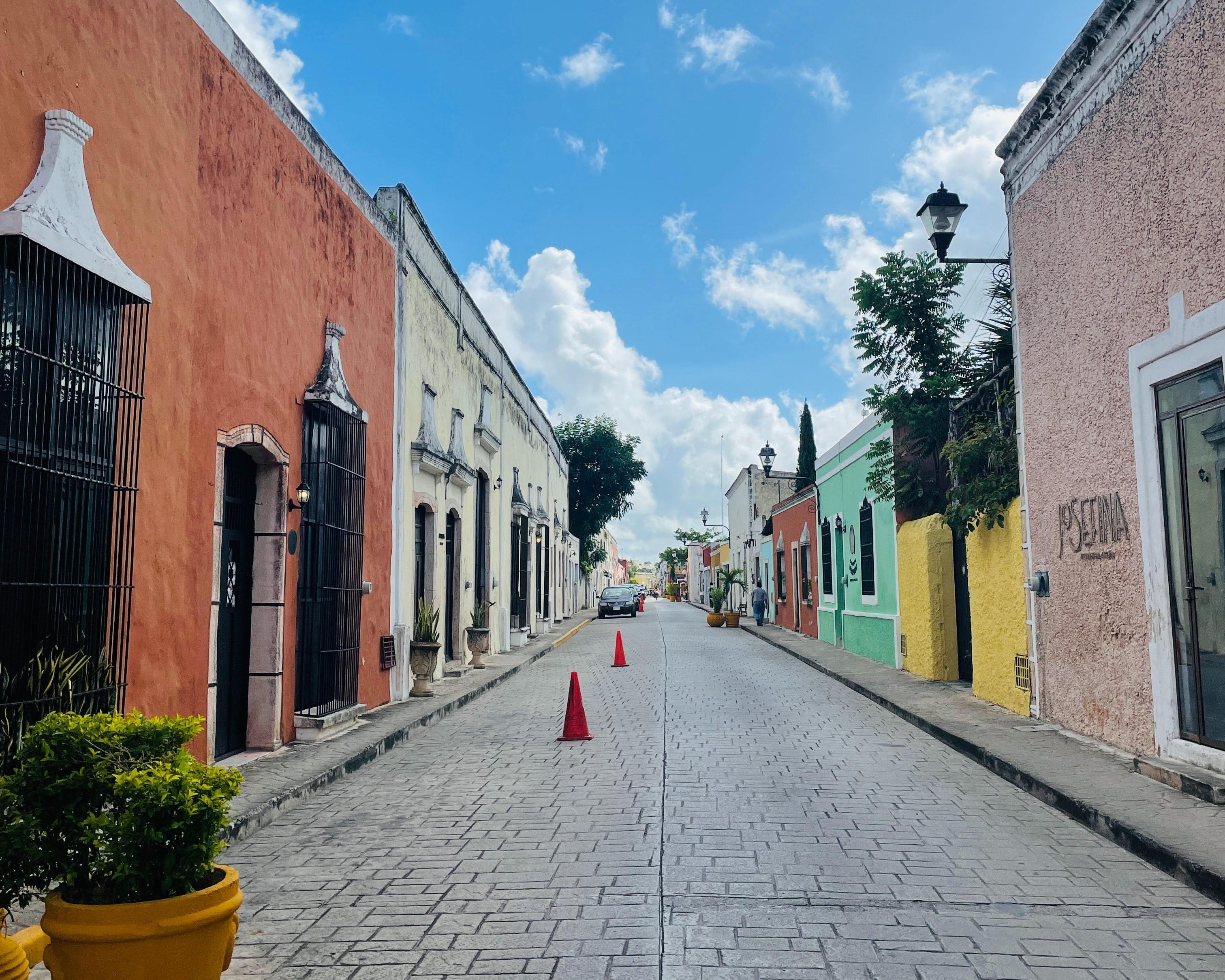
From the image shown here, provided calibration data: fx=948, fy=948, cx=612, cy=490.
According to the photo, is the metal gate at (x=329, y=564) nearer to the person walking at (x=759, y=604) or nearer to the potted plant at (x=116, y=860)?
the potted plant at (x=116, y=860)

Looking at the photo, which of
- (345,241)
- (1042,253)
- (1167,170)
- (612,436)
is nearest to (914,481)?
(1042,253)

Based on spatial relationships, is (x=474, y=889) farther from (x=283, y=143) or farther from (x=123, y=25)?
(x=283, y=143)

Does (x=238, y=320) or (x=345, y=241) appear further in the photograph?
(x=345, y=241)

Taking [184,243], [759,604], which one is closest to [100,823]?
[184,243]

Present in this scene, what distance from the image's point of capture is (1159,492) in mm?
7156

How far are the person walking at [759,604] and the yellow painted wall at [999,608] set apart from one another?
1975cm

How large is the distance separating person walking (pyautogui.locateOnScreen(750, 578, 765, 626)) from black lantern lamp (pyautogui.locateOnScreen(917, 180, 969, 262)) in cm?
2158

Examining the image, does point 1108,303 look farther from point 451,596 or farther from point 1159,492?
point 451,596

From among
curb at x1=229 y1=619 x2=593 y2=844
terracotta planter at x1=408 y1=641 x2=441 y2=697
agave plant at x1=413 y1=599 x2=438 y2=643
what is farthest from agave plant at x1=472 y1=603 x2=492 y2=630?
terracotta planter at x1=408 y1=641 x2=441 y2=697

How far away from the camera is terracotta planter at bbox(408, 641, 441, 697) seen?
12.8m

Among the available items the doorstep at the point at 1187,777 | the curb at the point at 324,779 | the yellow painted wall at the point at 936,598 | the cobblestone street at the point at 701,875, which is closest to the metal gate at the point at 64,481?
the curb at the point at 324,779

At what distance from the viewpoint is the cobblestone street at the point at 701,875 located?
3830 millimetres

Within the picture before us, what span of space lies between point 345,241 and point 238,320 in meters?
3.13

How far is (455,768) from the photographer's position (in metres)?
8.07
